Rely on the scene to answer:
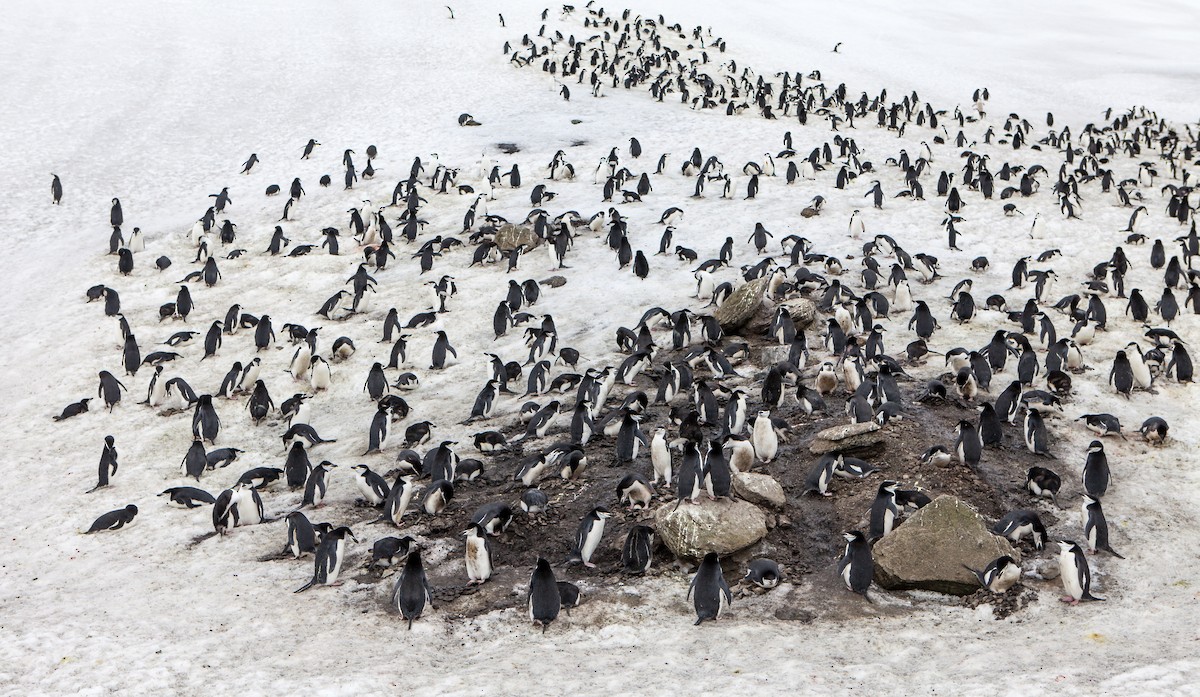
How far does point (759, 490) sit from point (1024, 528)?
217 cm

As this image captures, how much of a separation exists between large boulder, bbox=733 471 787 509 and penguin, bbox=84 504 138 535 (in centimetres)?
597

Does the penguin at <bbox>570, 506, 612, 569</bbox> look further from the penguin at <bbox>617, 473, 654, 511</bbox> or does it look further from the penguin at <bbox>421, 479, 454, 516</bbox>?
the penguin at <bbox>421, 479, 454, 516</bbox>

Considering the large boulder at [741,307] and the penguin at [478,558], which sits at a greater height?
the large boulder at [741,307]

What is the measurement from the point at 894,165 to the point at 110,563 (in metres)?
19.1

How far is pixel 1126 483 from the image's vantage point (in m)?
9.09

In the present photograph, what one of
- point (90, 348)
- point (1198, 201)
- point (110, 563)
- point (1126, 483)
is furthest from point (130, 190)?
point (1198, 201)

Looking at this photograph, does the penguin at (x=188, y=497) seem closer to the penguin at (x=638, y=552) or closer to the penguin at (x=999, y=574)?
the penguin at (x=638, y=552)

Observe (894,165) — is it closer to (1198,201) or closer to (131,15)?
(1198,201)

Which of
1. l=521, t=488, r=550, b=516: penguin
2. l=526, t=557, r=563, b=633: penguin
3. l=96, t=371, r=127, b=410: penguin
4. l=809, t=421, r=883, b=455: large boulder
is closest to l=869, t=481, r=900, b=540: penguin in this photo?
l=809, t=421, r=883, b=455: large boulder

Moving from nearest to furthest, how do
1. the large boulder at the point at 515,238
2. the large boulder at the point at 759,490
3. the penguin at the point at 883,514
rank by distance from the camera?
1. the penguin at the point at 883,514
2. the large boulder at the point at 759,490
3. the large boulder at the point at 515,238

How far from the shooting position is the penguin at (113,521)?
9.46 metres

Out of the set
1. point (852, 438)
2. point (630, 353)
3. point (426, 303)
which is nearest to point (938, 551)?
point (852, 438)

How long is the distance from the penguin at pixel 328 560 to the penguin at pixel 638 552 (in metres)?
2.39

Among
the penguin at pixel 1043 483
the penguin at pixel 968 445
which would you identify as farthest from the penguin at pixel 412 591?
the penguin at pixel 1043 483
